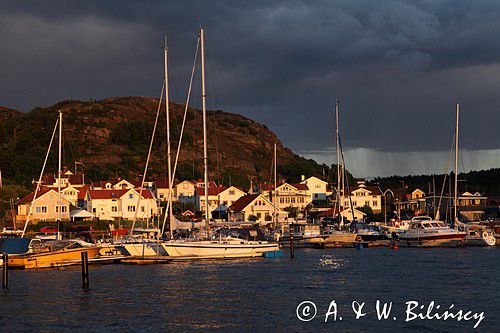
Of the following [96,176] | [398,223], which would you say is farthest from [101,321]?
[96,176]

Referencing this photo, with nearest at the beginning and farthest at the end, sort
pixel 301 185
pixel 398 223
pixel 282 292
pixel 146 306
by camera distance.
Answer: pixel 146 306, pixel 282 292, pixel 398 223, pixel 301 185

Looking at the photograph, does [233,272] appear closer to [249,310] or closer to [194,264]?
[194,264]

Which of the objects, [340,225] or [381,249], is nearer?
[381,249]

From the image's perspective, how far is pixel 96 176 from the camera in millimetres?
176750

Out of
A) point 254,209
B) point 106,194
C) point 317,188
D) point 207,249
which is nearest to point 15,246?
point 207,249

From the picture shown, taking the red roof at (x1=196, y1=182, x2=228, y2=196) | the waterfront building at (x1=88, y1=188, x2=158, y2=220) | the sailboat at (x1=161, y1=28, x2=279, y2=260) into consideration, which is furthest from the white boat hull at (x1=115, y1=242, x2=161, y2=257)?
the red roof at (x1=196, y1=182, x2=228, y2=196)

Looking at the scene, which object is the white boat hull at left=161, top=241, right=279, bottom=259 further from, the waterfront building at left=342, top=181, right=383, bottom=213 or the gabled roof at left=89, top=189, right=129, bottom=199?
the waterfront building at left=342, top=181, right=383, bottom=213

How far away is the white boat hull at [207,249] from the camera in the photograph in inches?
2520

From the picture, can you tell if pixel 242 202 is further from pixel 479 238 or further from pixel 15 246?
pixel 15 246

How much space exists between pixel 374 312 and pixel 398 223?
68.5 meters

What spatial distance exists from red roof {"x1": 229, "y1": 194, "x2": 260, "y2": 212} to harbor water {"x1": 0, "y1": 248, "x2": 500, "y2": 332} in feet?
188

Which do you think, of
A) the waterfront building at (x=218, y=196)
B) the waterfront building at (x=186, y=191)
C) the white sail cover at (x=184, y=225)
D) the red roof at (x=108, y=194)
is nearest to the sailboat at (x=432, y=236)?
the white sail cover at (x=184, y=225)

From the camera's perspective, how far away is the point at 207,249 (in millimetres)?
64500

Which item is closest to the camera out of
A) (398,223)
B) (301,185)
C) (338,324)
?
(338,324)
